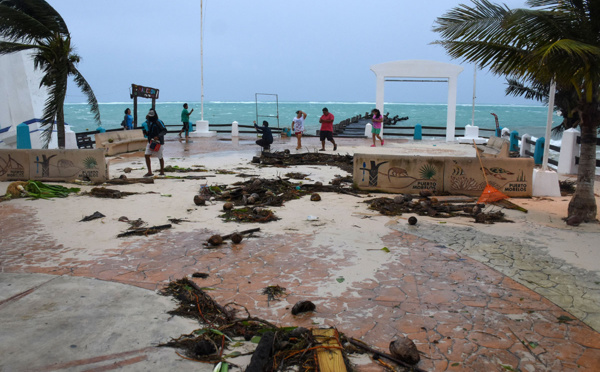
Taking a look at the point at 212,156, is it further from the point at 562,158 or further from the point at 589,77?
the point at 589,77

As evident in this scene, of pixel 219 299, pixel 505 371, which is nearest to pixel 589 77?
pixel 505 371

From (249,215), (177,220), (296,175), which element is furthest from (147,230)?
(296,175)

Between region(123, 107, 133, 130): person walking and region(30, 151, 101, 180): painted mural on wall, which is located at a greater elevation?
region(123, 107, 133, 130): person walking

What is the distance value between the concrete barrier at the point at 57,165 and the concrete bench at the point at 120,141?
5.86 meters

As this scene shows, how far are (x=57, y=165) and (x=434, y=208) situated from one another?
880cm

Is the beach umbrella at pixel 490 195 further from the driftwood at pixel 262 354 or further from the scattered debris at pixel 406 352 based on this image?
the driftwood at pixel 262 354

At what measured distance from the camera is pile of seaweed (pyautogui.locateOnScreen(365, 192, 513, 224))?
8117mm

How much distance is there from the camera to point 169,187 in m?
10.9

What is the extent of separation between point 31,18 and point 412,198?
1110 centimetres

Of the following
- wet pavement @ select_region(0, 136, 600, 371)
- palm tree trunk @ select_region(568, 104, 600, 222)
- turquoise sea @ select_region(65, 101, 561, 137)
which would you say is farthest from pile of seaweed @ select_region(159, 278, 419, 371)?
turquoise sea @ select_region(65, 101, 561, 137)

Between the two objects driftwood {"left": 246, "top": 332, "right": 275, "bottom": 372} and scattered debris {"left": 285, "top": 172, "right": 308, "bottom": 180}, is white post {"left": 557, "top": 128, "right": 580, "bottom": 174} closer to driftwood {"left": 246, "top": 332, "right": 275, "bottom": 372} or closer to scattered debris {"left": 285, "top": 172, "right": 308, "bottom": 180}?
scattered debris {"left": 285, "top": 172, "right": 308, "bottom": 180}

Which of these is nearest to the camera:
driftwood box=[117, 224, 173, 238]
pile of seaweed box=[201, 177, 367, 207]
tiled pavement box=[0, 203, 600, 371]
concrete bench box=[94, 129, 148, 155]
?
tiled pavement box=[0, 203, 600, 371]

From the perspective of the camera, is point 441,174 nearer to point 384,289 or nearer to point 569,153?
point 384,289

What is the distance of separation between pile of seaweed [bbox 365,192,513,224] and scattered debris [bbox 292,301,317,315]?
4.23 metres
